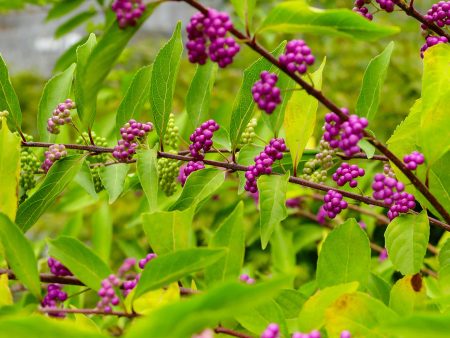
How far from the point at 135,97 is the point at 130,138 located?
0.11m

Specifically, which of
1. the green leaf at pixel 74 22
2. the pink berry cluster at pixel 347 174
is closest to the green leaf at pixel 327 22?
the pink berry cluster at pixel 347 174

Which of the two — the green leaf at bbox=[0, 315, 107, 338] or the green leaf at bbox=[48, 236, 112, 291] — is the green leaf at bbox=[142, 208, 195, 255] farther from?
the green leaf at bbox=[0, 315, 107, 338]

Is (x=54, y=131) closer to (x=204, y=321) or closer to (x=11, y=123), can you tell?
(x=11, y=123)

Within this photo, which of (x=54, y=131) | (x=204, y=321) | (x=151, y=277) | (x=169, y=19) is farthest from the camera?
(x=169, y=19)

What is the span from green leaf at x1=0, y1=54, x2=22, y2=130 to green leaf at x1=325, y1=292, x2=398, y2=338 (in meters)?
0.49

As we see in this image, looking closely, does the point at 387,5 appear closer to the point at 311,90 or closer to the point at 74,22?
the point at 311,90

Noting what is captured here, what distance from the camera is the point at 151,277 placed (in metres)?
0.59

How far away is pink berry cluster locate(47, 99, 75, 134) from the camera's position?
2.85ft

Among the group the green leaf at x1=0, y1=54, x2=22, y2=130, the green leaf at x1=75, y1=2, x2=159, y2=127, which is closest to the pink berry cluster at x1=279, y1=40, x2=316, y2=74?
the green leaf at x1=75, y1=2, x2=159, y2=127

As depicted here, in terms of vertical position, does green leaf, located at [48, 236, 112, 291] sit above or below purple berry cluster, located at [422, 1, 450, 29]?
below

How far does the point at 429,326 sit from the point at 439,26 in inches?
19.7

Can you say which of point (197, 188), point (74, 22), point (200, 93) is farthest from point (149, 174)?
point (74, 22)

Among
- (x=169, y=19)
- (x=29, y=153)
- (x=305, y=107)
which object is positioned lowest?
(x=169, y=19)

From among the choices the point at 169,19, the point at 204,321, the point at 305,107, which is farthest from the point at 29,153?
the point at 169,19
